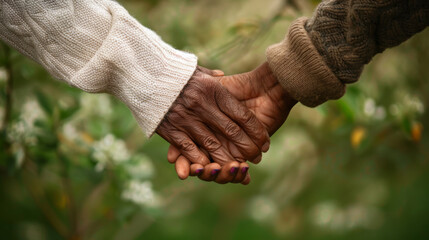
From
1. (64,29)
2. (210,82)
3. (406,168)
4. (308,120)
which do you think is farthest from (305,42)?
(406,168)

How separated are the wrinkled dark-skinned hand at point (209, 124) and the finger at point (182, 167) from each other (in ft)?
0.05

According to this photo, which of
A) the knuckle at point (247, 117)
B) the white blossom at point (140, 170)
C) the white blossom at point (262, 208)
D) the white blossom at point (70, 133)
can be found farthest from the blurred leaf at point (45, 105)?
the white blossom at point (262, 208)

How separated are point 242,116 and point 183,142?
0.23m

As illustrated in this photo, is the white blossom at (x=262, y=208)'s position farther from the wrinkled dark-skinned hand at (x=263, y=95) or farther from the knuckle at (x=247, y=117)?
the knuckle at (x=247, y=117)

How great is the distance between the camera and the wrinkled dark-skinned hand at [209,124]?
1522mm

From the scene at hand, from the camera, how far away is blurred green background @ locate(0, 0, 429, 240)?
206 cm

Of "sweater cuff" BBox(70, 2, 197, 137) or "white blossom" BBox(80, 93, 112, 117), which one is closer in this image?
"sweater cuff" BBox(70, 2, 197, 137)

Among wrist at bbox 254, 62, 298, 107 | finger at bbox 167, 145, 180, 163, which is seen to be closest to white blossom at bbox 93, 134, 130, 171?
finger at bbox 167, 145, 180, 163

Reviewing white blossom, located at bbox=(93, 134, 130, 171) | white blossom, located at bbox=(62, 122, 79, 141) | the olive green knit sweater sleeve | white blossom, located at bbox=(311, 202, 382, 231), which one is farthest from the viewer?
white blossom, located at bbox=(311, 202, 382, 231)

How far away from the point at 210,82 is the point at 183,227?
2378 mm

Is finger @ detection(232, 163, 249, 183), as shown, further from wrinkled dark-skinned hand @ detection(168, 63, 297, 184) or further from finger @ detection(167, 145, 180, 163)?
finger @ detection(167, 145, 180, 163)

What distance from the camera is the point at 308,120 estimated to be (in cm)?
285

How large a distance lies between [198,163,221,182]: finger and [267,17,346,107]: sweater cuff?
0.38m

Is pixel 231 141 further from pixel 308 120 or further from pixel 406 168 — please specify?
pixel 406 168
